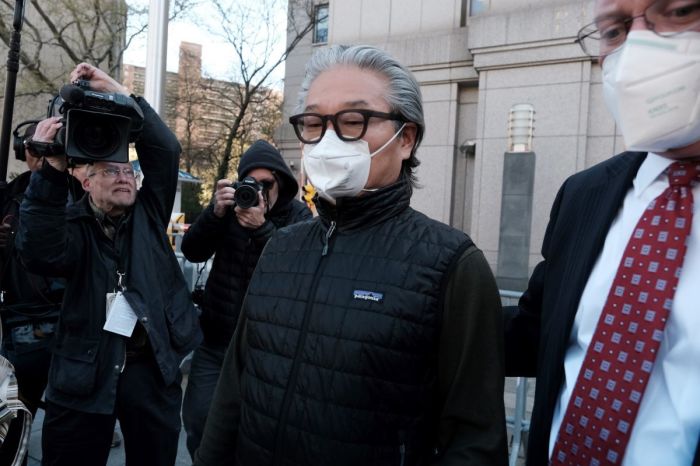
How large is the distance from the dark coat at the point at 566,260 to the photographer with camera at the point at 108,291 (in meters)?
1.87

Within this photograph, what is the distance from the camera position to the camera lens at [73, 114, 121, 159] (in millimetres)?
2553

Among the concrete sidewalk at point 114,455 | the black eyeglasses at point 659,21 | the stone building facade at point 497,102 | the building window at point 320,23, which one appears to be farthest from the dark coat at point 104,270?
the building window at point 320,23

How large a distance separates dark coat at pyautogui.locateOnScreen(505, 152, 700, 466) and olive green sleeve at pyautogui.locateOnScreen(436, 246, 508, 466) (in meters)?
0.11

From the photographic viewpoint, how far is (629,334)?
1256 mm

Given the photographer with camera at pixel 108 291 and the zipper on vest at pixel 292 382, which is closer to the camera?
the zipper on vest at pixel 292 382

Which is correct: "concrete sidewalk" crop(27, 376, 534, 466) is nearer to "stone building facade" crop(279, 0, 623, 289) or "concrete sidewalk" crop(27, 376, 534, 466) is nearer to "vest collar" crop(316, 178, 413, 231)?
"vest collar" crop(316, 178, 413, 231)

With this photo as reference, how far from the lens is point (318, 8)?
24.0 m

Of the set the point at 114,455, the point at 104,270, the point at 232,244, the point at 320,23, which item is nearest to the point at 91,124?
the point at 104,270

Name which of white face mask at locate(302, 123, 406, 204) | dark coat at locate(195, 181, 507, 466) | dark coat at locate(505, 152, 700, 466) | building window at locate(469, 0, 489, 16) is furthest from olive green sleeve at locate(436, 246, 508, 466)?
building window at locate(469, 0, 489, 16)

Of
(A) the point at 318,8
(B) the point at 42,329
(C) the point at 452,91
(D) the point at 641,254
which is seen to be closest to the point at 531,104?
(C) the point at 452,91

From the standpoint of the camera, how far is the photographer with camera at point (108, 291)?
2.55 metres

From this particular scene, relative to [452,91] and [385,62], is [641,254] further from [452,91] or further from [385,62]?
[452,91]

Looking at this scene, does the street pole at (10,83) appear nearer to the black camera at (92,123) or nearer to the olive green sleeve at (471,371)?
the black camera at (92,123)

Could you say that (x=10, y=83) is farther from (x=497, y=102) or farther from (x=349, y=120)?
(x=497, y=102)
